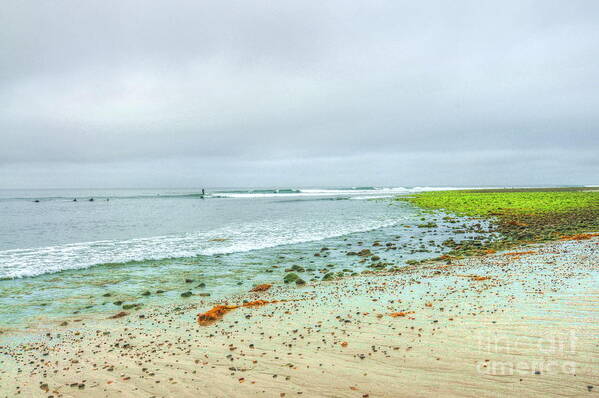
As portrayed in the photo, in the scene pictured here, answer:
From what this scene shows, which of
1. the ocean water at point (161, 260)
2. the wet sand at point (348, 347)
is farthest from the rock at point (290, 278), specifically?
the wet sand at point (348, 347)

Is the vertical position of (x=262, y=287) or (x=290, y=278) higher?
(x=290, y=278)

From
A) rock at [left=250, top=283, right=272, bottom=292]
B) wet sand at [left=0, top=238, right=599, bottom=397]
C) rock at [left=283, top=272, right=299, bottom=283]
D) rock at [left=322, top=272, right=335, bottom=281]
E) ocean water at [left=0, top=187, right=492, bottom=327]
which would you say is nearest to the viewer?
wet sand at [left=0, top=238, right=599, bottom=397]

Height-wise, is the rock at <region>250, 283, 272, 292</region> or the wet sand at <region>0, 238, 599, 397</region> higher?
the wet sand at <region>0, 238, 599, 397</region>

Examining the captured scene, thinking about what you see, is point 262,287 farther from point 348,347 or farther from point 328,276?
point 348,347

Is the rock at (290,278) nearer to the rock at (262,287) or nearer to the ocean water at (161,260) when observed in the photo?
the ocean water at (161,260)

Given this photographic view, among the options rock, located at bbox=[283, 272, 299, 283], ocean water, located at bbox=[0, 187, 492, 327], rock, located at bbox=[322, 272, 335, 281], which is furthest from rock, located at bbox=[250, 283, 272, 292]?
rock, located at bbox=[322, 272, 335, 281]

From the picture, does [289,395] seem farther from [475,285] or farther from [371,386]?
[475,285]

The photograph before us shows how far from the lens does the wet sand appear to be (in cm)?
513

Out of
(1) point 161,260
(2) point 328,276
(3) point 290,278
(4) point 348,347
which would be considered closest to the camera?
Answer: (4) point 348,347

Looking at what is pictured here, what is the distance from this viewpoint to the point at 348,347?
645 cm

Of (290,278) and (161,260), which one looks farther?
(161,260)

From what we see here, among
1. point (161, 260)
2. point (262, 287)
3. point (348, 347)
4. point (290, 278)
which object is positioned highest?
point (348, 347)

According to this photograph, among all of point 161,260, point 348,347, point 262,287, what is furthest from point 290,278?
point 161,260

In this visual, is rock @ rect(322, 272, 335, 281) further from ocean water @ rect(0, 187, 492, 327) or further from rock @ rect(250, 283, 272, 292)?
rock @ rect(250, 283, 272, 292)
